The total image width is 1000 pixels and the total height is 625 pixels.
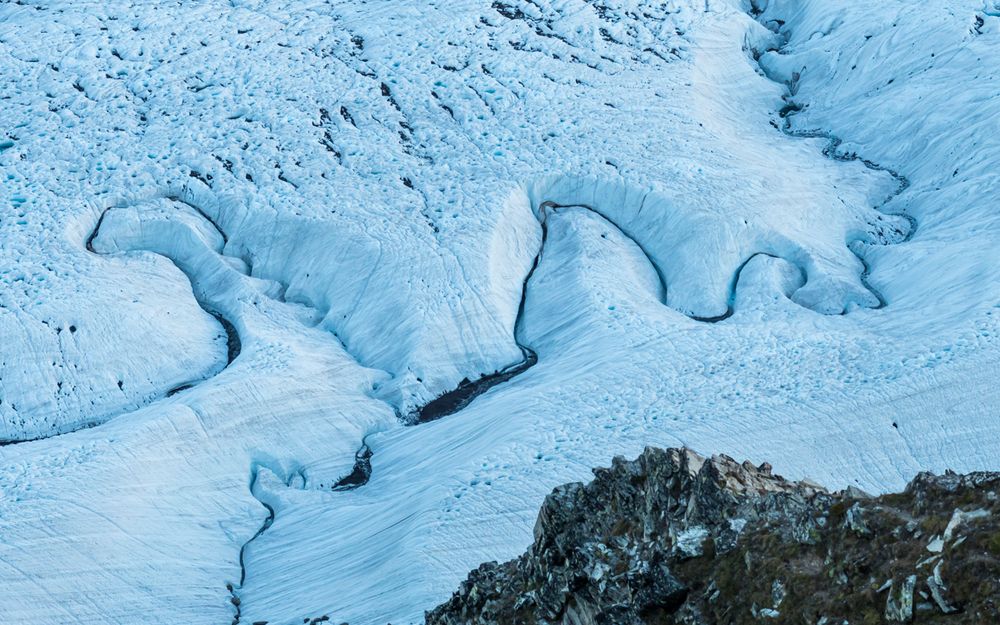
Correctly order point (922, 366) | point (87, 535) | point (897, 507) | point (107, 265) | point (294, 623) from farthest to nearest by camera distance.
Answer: point (107, 265), point (922, 366), point (87, 535), point (294, 623), point (897, 507)

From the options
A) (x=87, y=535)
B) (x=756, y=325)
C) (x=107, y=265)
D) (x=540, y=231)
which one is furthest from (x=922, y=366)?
(x=107, y=265)

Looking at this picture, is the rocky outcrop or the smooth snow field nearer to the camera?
the rocky outcrop

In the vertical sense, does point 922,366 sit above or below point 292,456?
above

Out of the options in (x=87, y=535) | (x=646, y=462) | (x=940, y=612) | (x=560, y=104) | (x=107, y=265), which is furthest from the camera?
(x=560, y=104)

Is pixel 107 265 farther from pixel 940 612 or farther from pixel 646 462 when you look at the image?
pixel 940 612

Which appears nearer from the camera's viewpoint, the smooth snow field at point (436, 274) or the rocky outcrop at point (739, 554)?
the rocky outcrop at point (739, 554)
